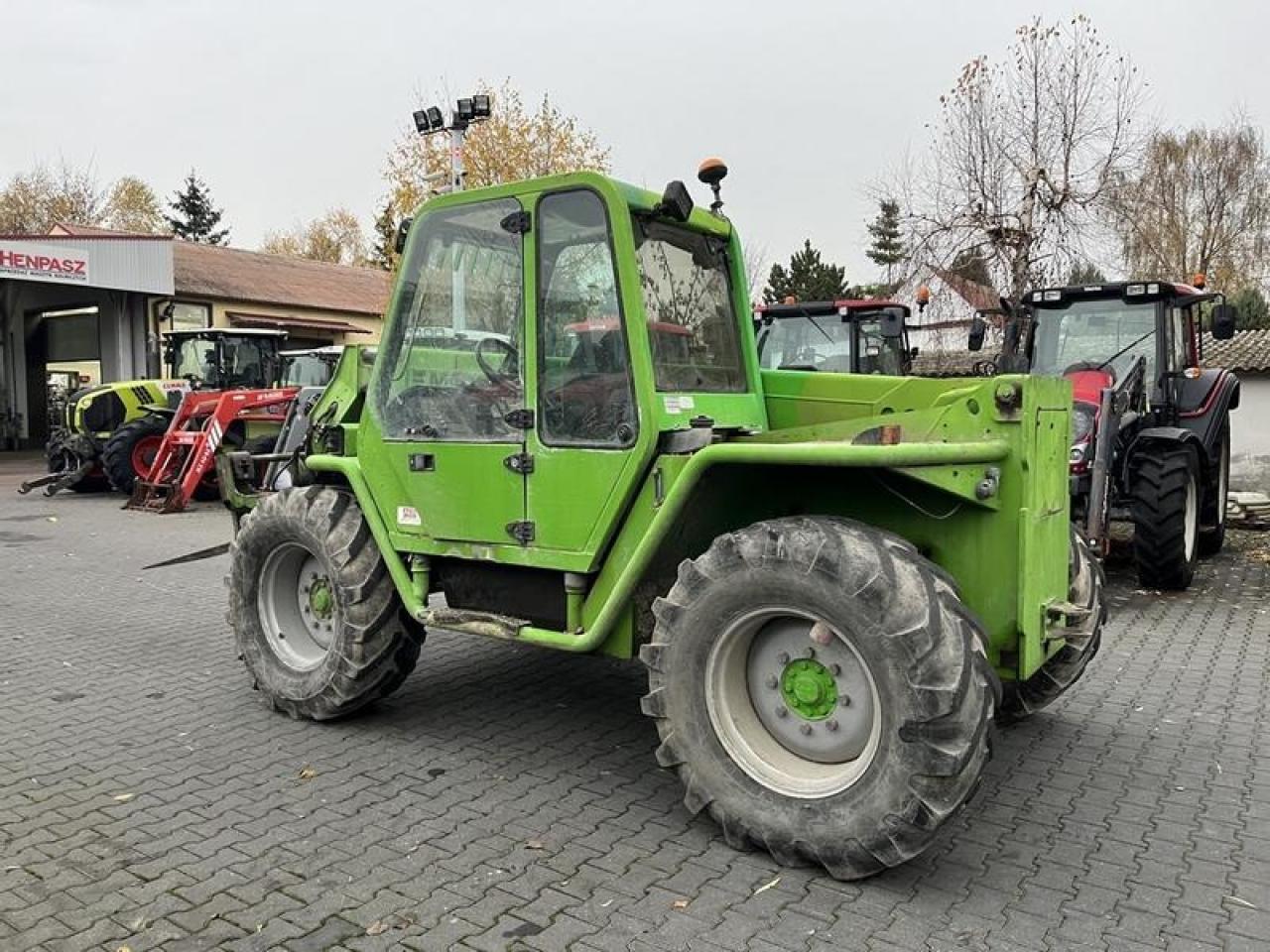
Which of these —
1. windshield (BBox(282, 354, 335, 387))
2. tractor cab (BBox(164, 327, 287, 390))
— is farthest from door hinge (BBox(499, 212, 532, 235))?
tractor cab (BBox(164, 327, 287, 390))

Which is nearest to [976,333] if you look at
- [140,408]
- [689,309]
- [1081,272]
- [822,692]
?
[689,309]

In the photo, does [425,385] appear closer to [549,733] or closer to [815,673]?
[549,733]

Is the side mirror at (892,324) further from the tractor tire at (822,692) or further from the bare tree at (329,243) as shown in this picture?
the bare tree at (329,243)

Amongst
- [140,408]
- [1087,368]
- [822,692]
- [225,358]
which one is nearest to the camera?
[822,692]

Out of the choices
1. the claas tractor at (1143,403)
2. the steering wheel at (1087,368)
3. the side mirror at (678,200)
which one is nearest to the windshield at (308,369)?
the claas tractor at (1143,403)

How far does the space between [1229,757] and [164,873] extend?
4.37 m

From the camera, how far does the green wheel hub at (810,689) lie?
3.55m

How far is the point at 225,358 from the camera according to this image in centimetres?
1662

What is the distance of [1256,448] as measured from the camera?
17.2 metres

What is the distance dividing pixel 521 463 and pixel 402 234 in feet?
4.56

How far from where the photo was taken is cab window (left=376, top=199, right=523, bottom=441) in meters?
4.34

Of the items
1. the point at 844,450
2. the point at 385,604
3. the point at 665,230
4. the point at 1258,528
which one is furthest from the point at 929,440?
the point at 1258,528

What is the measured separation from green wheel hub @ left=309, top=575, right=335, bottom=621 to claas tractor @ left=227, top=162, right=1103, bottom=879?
0.06ft

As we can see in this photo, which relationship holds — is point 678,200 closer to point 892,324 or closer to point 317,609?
point 317,609
